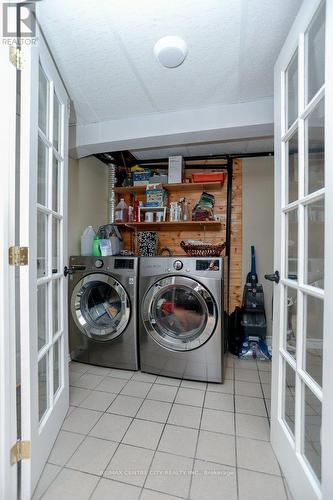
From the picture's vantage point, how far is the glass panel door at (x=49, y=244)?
1.22m

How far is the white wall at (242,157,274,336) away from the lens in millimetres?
2779

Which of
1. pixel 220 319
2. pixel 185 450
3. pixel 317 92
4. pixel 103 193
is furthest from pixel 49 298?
pixel 103 193

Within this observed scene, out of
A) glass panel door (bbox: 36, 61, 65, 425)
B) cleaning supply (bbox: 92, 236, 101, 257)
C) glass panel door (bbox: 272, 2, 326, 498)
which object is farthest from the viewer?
cleaning supply (bbox: 92, 236, 101, 257)

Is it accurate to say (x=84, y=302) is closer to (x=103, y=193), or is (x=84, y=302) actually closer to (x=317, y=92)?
(x=103, y=193)

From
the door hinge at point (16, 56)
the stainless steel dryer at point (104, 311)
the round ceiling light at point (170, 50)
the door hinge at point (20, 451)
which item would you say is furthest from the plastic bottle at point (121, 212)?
the door hinge at point (20, 451)

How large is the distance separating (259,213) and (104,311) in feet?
6.54

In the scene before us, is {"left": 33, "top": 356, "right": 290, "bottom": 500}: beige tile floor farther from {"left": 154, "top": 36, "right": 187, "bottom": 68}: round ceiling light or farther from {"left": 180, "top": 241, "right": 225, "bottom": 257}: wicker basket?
{"left": 154, "top": 36, "right": 187, "bottom": 68}: round ceiling light

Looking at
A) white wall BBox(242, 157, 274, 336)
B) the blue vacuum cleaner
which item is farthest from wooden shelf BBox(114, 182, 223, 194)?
the blue vacuum cleaner

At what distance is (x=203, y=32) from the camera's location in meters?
1.29

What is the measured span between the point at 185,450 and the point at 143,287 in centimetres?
113

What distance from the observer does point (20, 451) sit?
39.8 inches

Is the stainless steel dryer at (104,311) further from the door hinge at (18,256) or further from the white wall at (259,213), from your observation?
the white wall at (259,213)

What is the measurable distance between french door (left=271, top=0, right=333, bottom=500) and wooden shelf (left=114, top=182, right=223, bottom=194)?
4.60 ft

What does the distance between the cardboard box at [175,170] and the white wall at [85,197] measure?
2.68 feet
